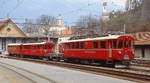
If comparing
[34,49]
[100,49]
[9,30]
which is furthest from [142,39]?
[9,30]

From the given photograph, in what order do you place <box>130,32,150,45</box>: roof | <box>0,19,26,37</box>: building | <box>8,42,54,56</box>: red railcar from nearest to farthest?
<box>130,32,150,45</box>: roof → <box>8,42,54,56</box>: red railcar → <box>0,19,26,37</box>: building

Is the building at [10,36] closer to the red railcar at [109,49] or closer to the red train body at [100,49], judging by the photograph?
the red train body at [100,49]

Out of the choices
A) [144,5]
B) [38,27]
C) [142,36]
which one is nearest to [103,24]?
[144,5]

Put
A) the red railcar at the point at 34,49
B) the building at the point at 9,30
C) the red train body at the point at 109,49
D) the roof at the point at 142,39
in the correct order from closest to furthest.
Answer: the red train body at the point at 109,49
the roof at the point at 142,39
the red railcar at the point at 34,49
the building at the point at 9,30

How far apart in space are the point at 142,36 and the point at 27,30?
7274cm

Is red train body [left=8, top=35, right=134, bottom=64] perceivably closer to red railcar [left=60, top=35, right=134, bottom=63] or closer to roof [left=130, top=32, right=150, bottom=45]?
red railcar [left=60, top=35, right=134, bottom=63]

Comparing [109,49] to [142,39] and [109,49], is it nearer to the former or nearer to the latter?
[109,49]

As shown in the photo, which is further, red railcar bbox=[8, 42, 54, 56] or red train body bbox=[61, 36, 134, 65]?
red railcar bbox=[8, 42, 54, 56]

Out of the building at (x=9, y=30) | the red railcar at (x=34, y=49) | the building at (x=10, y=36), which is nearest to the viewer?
the red railcar at (x=34, y=49)

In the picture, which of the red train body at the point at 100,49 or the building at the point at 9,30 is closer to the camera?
the red train body at the point at 100,49

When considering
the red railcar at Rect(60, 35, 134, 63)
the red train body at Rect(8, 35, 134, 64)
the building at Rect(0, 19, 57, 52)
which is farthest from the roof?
the building at Rect(0, 19, 57, 52)

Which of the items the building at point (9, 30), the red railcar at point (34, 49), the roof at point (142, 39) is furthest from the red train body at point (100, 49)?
the building at point (9, 30)

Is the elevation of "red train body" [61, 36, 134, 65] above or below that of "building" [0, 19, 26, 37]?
below

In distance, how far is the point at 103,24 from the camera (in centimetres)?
7369
